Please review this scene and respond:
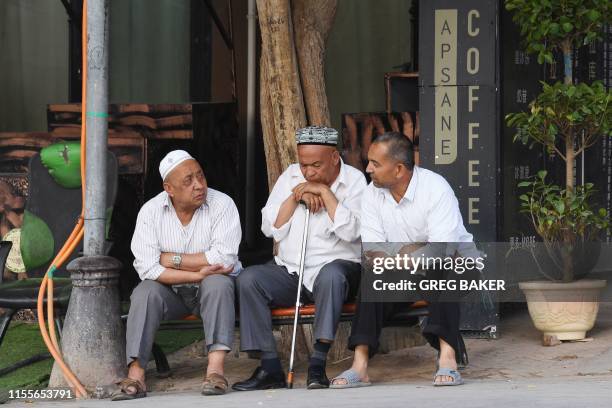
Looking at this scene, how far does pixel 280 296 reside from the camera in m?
6.77

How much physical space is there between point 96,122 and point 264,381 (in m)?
1.72

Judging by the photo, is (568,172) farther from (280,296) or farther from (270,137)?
(280,296)

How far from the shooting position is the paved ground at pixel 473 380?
6.02 meters

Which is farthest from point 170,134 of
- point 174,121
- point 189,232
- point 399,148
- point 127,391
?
point 127,391

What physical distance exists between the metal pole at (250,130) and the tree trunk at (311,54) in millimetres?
3497

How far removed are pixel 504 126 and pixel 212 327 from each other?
3.36 m

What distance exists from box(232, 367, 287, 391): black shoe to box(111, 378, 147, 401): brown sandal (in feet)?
1.68

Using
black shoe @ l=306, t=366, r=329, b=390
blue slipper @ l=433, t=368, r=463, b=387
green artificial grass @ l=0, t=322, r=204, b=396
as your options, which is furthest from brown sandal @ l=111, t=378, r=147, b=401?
blue slipper @ l=433, t=368, r=463, b=387

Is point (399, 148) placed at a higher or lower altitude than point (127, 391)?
higher

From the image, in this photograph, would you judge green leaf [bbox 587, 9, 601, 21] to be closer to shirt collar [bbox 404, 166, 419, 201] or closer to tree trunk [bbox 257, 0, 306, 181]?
shirt collar [bbox 404, 166, 419, 201]

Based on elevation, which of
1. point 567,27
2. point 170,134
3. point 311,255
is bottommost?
point 311,255

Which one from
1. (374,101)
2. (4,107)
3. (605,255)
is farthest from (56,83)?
(605,255)

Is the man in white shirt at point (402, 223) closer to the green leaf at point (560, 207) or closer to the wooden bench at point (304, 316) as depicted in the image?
the wooden bench at point (304, 316)

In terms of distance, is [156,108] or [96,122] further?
[156,108]
